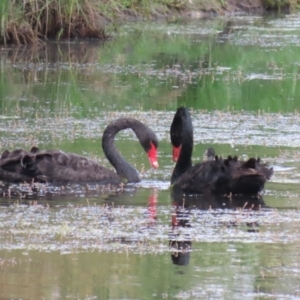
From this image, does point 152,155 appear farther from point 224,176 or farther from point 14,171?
point 14,171

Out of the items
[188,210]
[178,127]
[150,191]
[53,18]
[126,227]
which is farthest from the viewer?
[53,18]

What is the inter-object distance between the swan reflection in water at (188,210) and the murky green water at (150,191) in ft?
0.04

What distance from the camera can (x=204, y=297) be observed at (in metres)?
5.21

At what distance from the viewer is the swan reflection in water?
6.27m

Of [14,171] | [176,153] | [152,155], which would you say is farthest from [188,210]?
[14,171]

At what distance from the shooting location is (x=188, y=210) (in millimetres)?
7762

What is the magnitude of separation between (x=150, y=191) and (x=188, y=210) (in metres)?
0.90

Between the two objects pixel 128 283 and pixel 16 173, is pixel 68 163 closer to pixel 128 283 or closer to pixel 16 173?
pixel 16 173

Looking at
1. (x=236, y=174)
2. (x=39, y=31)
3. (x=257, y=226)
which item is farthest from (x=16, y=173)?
(x=39, y=31)

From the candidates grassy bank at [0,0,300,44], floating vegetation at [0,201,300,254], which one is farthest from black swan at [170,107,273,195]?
grassy bank at [0,0,300,44]

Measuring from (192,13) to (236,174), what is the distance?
860 inches

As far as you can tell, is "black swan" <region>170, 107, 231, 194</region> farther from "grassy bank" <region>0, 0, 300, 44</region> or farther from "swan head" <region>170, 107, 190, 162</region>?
"grassy bank" <region>0, 0, 300, 44</region>

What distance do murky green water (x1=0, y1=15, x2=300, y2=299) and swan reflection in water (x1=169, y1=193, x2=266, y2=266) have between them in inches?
0.5

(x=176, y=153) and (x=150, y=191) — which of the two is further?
(x=176, y=153)
